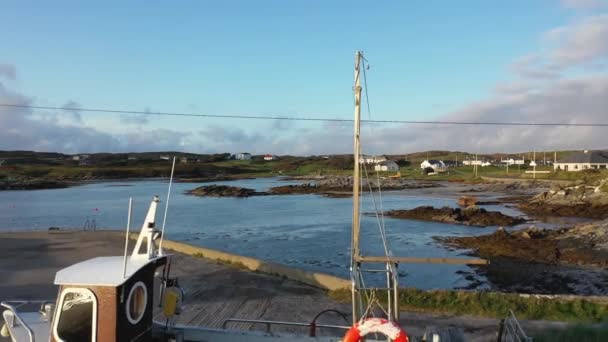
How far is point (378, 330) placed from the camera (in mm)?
6297

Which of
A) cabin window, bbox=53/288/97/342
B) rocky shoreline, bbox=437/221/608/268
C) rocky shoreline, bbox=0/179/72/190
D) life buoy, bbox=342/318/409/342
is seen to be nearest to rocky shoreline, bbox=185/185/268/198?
rocky shoreline, bbox=0/179/72/190

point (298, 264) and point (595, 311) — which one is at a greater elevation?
point (595, 311)

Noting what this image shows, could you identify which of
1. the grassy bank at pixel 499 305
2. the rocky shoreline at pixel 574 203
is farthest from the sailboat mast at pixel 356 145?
the rocky shoreline at pixel 574 203

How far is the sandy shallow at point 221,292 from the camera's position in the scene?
11703 mm

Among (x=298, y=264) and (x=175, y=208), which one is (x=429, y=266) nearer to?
(x=298, y=264)

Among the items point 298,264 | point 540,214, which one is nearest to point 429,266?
point 298,264

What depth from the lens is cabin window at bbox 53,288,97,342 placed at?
657cm

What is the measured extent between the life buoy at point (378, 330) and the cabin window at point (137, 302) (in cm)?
289

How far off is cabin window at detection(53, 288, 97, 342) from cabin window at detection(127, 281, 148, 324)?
1.57 ft

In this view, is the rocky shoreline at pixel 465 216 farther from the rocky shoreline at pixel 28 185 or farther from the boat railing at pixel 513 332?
the rocky shoreline at pixel 28 185

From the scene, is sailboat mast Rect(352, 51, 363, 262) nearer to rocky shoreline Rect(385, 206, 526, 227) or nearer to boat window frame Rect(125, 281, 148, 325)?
boat window frame Rect(125, 281, 148, 325)

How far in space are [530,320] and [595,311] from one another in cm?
193

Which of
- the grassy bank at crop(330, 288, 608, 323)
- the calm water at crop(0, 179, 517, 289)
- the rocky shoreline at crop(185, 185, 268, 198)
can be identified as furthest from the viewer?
the rocky shoreline at crop(185, 185, 268, 198)

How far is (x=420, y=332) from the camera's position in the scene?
1080 cm
